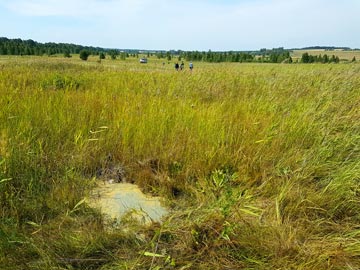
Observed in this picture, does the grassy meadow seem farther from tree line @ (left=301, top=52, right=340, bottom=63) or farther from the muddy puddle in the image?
tree line @ (left=301, top=52, right=340, bottom=63)

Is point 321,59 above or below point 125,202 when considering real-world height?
above

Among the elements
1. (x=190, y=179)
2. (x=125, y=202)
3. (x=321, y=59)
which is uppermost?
(x=321, y=59)

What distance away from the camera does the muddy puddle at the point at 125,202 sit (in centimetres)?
199

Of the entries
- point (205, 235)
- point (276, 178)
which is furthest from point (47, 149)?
point (276, 178)

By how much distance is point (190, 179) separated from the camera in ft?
7.81

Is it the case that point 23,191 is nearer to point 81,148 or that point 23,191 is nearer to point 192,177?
point 81,148

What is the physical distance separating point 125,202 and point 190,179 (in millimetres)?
572

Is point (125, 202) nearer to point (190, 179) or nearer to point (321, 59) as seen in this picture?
point (190, 179)

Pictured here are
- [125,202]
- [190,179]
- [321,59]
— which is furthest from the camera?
[321,59]

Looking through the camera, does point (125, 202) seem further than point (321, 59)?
No

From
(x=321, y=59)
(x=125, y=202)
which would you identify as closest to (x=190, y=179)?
(x=125, y=202)

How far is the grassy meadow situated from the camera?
1546mm

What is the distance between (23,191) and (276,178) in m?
1.94

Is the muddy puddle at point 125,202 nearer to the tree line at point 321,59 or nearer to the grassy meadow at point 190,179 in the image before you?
the grassy meadow at point 190,179
